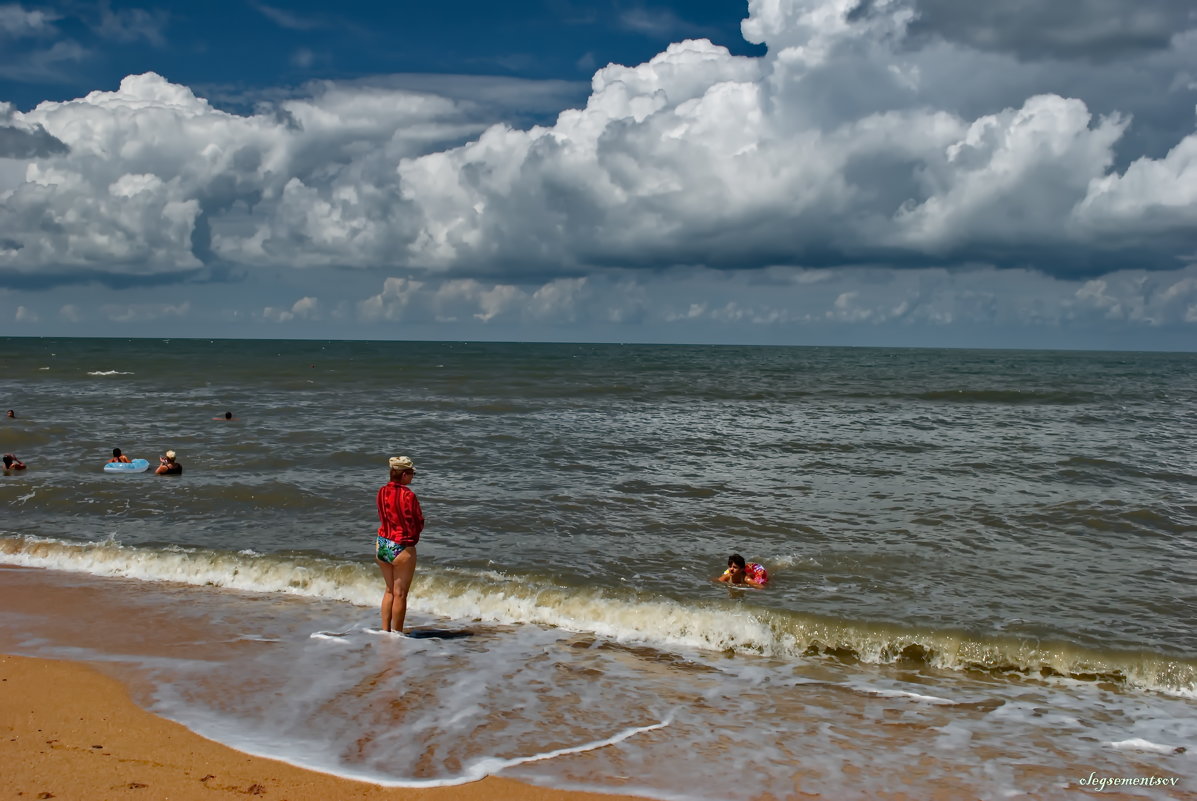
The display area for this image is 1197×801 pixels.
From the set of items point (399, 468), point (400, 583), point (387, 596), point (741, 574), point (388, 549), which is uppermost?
point (399, 468)

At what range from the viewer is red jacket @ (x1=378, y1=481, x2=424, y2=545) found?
8891 mm

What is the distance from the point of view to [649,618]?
1057cm

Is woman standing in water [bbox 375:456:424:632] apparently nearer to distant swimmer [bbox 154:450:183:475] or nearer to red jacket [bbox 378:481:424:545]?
red jacket [bbox 378:481:424:545]

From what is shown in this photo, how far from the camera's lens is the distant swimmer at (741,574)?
40.0ft

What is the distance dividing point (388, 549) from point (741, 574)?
563 centimetres

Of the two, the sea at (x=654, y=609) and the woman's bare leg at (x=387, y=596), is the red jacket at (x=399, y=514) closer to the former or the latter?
the woman's bare leg at (x=387, y=596)

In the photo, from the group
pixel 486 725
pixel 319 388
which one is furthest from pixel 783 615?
pixel 319 388

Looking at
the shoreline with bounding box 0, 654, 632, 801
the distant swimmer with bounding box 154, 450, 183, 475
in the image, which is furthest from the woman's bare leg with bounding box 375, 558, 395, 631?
the distant swimmer with bounding box 154, 450, 183, 475

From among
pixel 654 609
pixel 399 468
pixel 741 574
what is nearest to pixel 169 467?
pixel 399 468

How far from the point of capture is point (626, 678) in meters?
8.55

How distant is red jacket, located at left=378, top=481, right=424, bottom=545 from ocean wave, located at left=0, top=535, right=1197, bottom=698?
7.60ft

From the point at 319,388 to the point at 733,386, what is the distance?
28.9m

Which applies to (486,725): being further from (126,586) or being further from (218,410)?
(218,410)

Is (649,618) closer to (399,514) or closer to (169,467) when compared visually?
(399,514)
